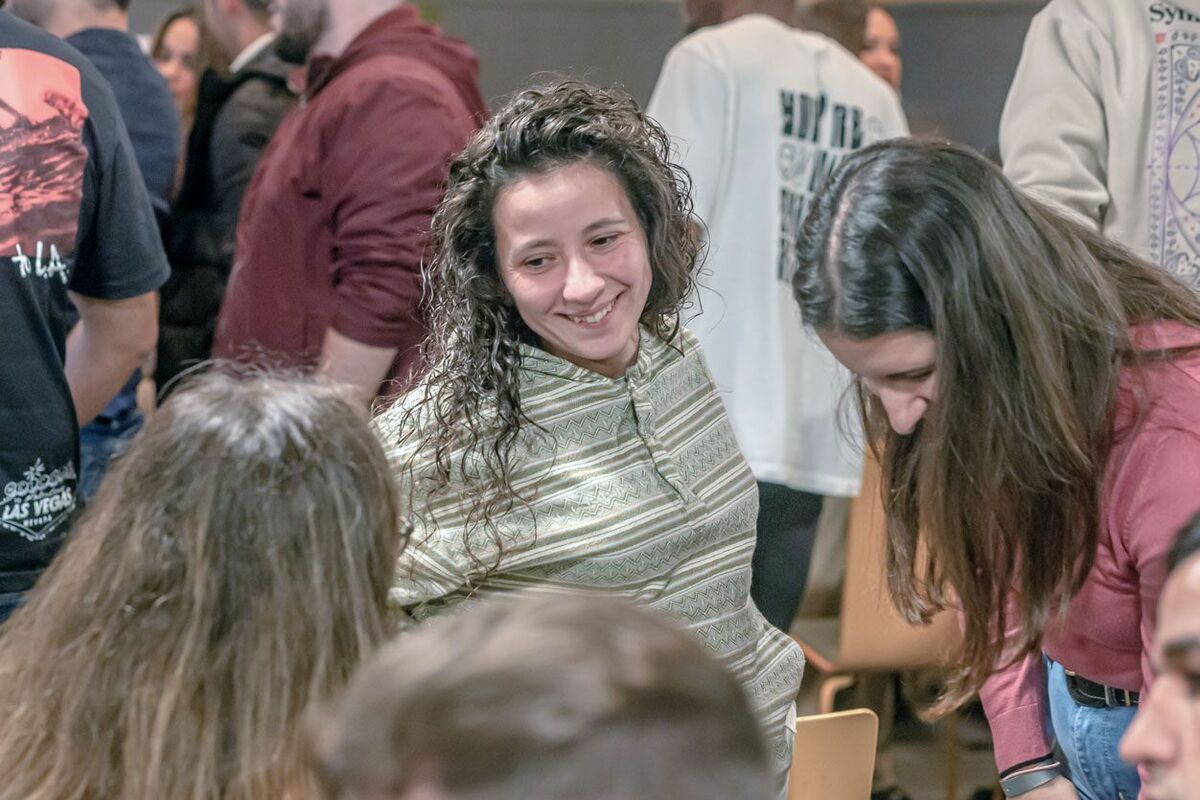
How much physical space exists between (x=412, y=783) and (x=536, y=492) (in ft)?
3.09

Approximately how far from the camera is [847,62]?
2826 millimetres

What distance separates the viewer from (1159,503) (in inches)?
55.3

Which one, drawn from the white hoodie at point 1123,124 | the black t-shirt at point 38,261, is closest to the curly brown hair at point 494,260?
the black t-shirt at point 38,261

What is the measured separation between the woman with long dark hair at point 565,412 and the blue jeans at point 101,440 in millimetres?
904

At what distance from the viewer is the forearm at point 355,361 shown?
233 cm

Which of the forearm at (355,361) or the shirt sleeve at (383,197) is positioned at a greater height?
the shirt sleeve at (383,197)

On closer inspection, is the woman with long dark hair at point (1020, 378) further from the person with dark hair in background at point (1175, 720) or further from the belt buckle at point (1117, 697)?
the person with dark hair in background at point (1175, 720)

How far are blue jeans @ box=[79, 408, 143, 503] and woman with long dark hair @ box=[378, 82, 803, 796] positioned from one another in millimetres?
904

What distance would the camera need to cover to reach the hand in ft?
5.51

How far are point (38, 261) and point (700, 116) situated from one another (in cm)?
129

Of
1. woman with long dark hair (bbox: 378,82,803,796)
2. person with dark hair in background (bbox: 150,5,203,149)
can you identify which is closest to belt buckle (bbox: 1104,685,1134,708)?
woman with long dark hair (bbox: 378,82,803,796)

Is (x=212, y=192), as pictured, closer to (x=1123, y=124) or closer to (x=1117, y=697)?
(x=1123, y=124)

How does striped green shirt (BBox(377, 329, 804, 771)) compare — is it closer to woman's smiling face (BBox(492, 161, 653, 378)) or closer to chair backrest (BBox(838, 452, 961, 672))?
woman's smiling face (BBox(492, 161, 653, 378))

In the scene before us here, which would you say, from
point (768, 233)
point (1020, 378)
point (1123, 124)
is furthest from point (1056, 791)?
point (768, 233)
